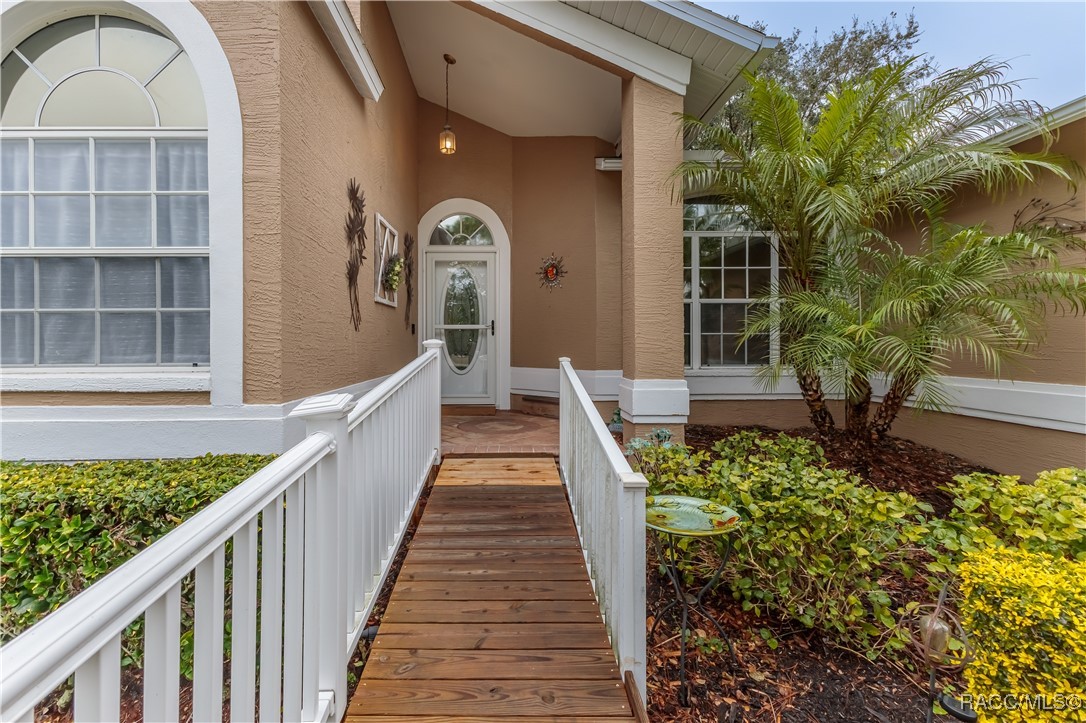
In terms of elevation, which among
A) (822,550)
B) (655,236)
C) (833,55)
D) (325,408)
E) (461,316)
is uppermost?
(833,55)

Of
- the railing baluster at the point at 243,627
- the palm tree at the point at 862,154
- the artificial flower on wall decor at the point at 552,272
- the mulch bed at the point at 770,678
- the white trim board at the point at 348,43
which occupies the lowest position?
the mulch bed at the point at 770,678

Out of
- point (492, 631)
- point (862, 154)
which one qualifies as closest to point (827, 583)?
point (492, 631)

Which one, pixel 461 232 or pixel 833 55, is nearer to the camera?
pixel 461 232

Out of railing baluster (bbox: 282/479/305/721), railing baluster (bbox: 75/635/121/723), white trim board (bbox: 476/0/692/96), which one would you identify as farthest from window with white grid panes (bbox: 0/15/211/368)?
white trim board (bbox: 476/0/692/96)

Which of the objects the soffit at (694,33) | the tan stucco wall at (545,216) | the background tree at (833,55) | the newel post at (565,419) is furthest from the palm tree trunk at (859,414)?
the background tree at (833,55)

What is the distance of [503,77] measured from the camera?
17.4 feet

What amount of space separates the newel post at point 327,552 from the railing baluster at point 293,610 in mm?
78

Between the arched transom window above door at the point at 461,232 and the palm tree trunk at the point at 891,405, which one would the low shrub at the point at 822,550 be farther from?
the arched transom window above door at the point at 461,232

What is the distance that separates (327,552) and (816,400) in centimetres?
394

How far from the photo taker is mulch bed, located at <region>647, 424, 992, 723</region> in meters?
1.89

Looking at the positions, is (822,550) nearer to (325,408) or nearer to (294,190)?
(325,408)

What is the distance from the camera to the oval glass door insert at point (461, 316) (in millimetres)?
6488

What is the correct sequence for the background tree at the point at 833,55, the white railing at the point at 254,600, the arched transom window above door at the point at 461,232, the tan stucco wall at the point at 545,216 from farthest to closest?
1. the background tree at the point at 833,55
2. the arched transom window above door at the point at 461,232
3. the tan stucco wall at the point at 545,216
4. the white railing at the point at 254,600

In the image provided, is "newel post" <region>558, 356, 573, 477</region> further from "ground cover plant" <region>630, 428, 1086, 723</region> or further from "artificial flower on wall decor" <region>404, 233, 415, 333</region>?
"artificial flower on wall decor" <region>404, 233, 415, 333</region>
